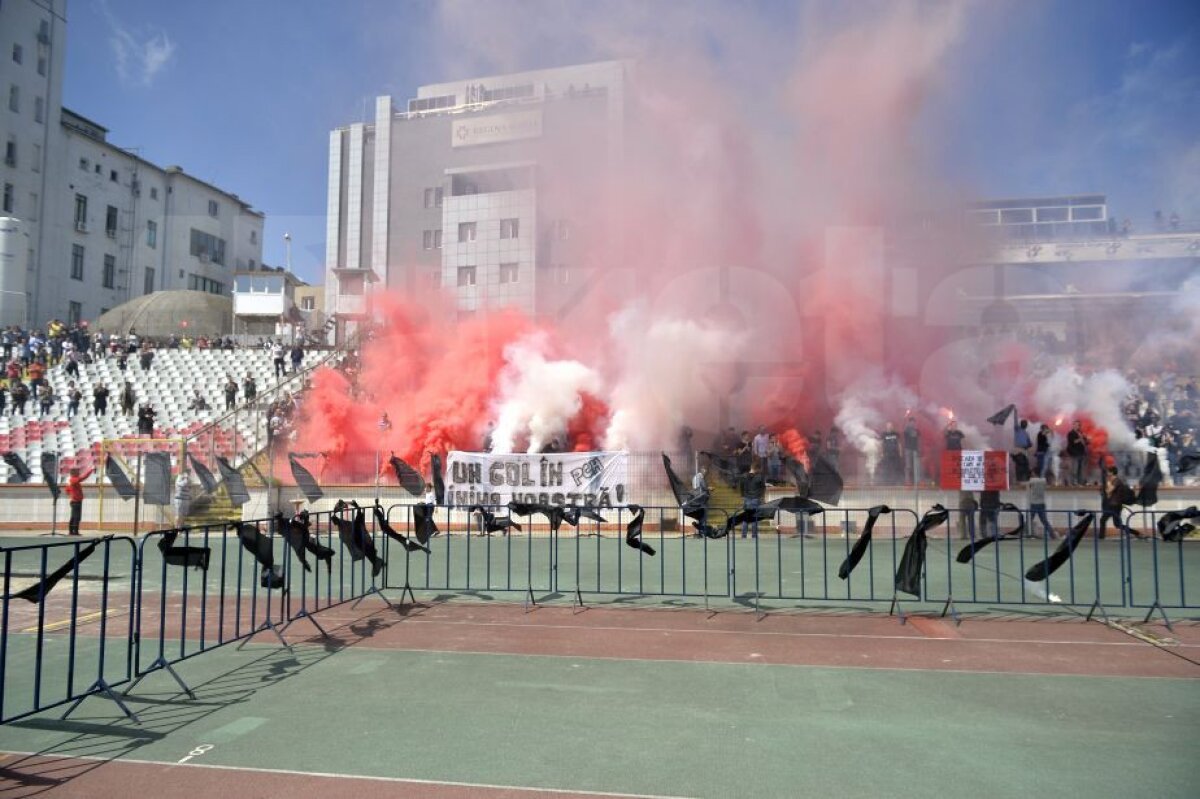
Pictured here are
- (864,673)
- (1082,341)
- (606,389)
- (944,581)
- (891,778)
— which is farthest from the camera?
(1082,341)

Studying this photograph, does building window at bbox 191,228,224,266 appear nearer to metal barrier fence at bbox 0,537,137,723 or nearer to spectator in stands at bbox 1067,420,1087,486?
metal barrier fence at bbox 0,537,137,723

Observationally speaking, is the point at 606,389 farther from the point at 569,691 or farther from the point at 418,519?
the point at 569,691

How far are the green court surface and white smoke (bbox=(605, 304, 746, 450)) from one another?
1703 cm

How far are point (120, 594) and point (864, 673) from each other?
1024 cm

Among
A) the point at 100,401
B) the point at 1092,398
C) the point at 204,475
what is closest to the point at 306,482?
the point at 204,475

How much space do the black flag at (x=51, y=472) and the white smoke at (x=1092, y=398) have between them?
28.7m

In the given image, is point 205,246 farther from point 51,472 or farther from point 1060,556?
point 1060,556

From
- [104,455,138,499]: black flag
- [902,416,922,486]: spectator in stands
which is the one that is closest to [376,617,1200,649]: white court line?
[902,416,922,486]: spectator in stands

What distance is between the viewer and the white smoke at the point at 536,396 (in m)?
24.0

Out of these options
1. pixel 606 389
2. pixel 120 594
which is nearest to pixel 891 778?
pixel 120 594

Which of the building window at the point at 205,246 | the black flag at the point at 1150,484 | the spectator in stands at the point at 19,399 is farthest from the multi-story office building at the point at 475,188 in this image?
the black flag at the point at 1150,484

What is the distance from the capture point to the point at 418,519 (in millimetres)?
10828

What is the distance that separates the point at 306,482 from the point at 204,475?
2544 millimetres

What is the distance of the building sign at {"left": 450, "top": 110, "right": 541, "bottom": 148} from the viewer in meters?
46.3
